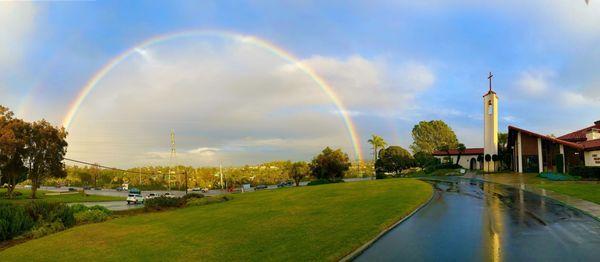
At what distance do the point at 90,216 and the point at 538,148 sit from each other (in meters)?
57.7

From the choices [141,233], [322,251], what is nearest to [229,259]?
[322,251]

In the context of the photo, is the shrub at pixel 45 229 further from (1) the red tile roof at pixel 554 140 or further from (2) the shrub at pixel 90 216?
(1) the red tile roof at pixel 554 140

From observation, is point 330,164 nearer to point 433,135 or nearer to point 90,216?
point 90,216

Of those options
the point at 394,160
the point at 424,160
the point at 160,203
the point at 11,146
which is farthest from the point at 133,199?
the point at 424,160

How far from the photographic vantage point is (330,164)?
252 feet

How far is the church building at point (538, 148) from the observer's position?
50.0 m

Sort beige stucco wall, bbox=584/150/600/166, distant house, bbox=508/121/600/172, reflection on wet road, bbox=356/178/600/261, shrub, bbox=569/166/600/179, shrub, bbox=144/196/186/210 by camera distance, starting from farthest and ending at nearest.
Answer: distant house, bbox=508/121/600/172
beige stucco wall, bbox=584/150/600/166
shrub, bbox=569/166/600/179
shrub, bbox=144/196/186/210
reflection on wet road, bbox=356/178/600/261

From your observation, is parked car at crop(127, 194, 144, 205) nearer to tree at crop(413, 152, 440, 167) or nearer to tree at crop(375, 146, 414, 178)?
tree at crop(375, 146, 414, 178)

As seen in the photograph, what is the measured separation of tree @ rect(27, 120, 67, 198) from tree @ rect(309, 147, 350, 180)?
4617 centimetres

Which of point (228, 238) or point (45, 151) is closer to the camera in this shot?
point (228, 238)

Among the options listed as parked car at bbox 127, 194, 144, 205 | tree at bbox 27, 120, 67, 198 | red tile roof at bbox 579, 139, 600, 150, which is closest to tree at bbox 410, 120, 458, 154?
red tile roof at bbox 579, 139, 600, 150

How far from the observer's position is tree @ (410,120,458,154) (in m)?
124

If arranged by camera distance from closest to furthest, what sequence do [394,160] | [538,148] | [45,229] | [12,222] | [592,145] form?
[12,222] → [45,229] → [592,145] → [538,148] → [394,160]

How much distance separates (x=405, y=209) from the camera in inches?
840
